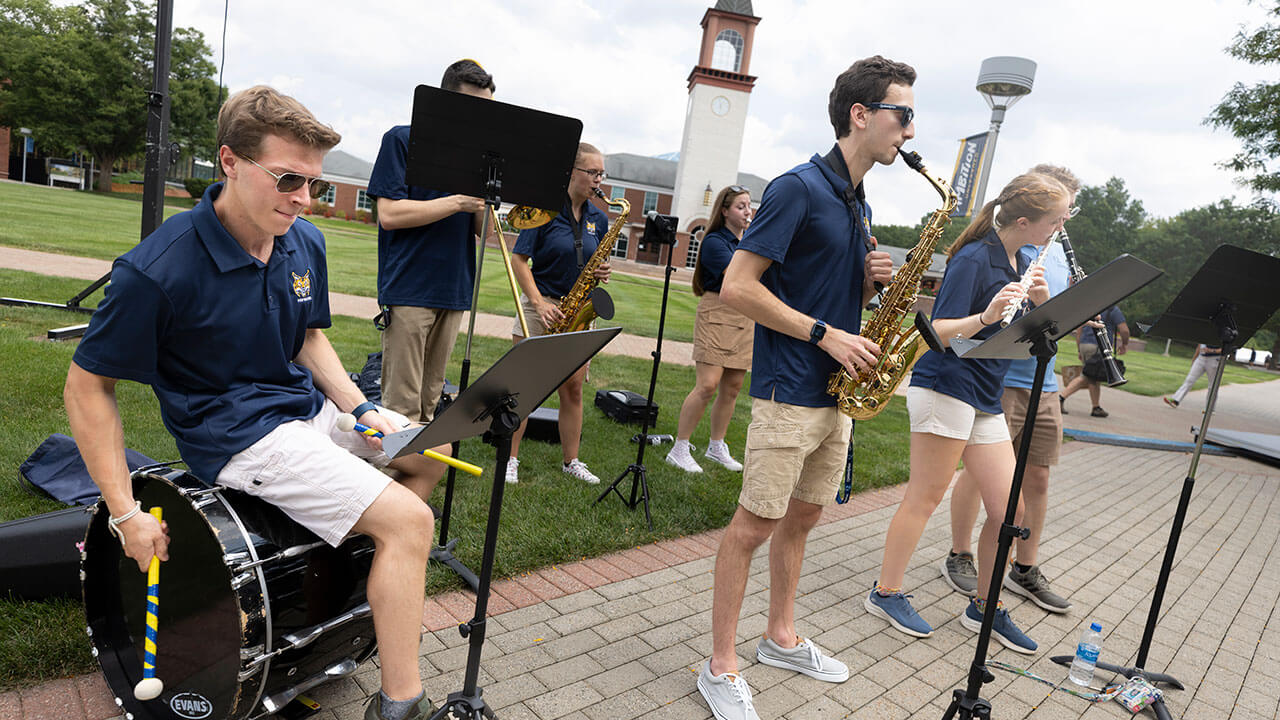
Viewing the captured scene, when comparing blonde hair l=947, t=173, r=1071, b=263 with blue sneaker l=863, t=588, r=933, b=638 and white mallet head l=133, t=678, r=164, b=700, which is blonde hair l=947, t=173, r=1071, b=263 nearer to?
blue sneaker l=863, t=588, r=933, b=638

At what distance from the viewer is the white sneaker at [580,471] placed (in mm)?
5223

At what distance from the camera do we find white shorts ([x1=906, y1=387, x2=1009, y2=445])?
3582 millimetres

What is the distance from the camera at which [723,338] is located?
18.9ft

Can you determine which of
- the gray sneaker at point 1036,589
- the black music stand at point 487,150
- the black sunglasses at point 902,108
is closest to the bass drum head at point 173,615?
the black music stand at point 487,150

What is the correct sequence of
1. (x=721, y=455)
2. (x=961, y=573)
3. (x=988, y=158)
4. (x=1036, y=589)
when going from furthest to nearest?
(x=988, y=158)
(x=721, y=455)
(x=961, y=573)
(x=1036, y=589)

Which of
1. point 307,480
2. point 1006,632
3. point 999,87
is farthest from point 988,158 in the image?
point 307,480

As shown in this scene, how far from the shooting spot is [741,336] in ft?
18.8

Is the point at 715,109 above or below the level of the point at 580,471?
above

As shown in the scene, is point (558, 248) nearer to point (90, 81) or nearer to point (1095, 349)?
point (1095, 349)

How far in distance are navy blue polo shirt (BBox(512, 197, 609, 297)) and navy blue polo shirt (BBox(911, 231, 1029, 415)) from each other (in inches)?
94.9

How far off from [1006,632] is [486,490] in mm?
3110

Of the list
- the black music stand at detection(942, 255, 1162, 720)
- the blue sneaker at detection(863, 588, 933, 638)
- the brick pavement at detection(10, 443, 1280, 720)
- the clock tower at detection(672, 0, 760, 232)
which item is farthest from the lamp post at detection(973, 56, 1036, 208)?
the clock tower at detection(672, 0, 760, 232)

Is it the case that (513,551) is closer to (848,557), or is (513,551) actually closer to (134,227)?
(848,557)

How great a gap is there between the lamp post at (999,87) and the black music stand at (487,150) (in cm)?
902
